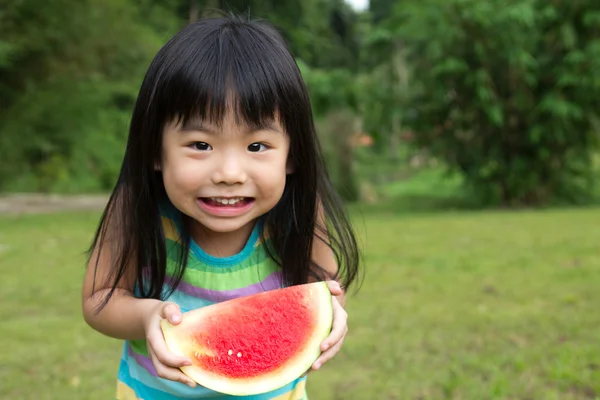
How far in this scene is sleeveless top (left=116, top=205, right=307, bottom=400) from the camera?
1.83 metres

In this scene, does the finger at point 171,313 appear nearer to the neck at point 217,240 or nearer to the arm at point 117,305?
the arm at point 117,305

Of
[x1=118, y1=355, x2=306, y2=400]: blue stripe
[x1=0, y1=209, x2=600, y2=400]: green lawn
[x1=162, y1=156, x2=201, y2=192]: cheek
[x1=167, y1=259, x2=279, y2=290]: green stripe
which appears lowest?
[x1=0, y1=209, x2=600, y2=400]: green lawn

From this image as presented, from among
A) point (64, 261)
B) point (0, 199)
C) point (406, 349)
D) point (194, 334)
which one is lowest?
point (0, 199)

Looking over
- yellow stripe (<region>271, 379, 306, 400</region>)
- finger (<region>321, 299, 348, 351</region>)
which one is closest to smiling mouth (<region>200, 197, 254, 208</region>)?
finger (<region>321, 299, 348, 351</region>)

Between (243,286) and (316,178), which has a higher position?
(316,178)

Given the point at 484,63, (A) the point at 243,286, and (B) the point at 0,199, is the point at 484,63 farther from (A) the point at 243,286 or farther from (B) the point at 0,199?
(A) the point at 243,286

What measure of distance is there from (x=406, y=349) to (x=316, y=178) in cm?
231

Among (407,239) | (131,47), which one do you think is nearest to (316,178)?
(407,239)

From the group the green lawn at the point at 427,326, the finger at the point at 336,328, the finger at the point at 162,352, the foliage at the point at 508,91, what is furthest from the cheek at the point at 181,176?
the foliage at the point at 508,91

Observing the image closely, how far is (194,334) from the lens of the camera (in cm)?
169

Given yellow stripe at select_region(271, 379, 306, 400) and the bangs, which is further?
yellow stripe at select_region(271, 379, 306, 400)

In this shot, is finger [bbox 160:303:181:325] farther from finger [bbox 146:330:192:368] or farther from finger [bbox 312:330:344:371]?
finger [bbox 312:330:344:371]

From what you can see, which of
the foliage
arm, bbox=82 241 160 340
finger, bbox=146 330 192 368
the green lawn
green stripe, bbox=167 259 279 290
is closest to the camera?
finger, bbox=146 330 192 368

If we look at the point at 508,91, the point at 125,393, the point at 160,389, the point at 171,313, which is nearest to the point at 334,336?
the point at 171,313
